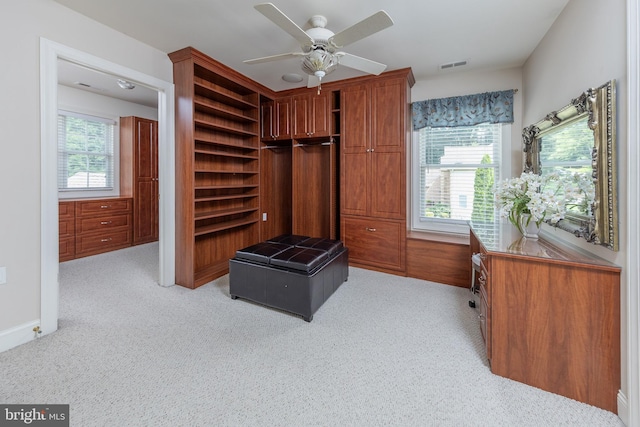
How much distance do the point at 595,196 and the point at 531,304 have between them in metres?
0.71

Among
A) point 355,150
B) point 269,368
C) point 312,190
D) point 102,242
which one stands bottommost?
point 269,368

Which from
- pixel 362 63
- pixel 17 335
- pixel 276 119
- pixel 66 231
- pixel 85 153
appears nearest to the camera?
pixel 17 335

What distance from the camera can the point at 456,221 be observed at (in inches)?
143

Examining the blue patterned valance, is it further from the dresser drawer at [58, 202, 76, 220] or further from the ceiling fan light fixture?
the dresser drawer at [58, 202, 76, 220]

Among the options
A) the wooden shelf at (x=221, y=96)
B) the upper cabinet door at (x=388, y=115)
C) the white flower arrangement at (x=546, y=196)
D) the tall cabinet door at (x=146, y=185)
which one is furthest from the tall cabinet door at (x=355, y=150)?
the tall cabinet door at (x=146, y=185)

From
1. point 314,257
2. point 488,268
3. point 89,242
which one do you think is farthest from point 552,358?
point 89,242

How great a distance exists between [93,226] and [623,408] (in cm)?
606

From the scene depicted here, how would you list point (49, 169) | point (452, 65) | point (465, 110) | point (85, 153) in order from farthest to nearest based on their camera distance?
point (85, 153)
point (465, 110)
point (452, 65)
point (49, 169)

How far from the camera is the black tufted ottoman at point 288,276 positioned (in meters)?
2.43

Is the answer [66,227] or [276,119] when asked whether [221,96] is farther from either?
[66,227]

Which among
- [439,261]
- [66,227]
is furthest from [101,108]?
[439,261]

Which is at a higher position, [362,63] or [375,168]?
[362,63]

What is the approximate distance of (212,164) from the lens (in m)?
3.75

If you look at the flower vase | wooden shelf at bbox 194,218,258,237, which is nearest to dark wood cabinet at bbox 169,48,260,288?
wooden shelf at bbox 194,218,258,237
